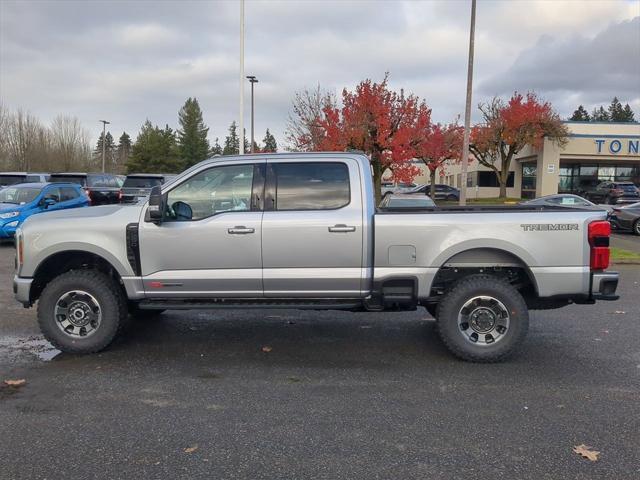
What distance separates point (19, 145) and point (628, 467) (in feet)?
184

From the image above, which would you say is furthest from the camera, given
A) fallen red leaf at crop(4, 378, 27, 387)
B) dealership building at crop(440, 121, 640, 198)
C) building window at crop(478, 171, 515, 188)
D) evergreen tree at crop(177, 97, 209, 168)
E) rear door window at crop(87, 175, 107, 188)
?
evergreen tree at crop(177, 97, 209, 168)

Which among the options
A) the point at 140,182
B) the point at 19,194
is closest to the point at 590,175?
the point at 140,182

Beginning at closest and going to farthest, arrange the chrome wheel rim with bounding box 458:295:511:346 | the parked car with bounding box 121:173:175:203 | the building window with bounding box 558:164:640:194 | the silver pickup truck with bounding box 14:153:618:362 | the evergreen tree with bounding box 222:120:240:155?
the silver pickup truck with bounding box 14:153:618:362, the chrome wheel rim with bounding box 458:295:511:346, the parked car with bounding box 121:173:175:203, the building window with bounding box 558:164:640:194, the evergreen tree with bounding box 222:120:240:155

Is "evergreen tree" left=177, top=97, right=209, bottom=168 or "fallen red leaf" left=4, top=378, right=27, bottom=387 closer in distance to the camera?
"fallen red leaf" left=4, top=378, right=27, bottom=387

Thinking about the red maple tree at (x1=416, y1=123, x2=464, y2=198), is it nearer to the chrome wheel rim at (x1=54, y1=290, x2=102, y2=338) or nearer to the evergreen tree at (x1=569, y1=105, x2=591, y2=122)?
the chrome wheel rim at (x1=54, y1=290, x2=102, y2=338)

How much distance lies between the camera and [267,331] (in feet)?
21.2

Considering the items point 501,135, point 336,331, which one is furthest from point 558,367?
point 501,135

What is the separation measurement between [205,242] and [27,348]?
2.41 m

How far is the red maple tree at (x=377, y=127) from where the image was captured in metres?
23.0

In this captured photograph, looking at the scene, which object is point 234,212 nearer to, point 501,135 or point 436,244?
point 436,244

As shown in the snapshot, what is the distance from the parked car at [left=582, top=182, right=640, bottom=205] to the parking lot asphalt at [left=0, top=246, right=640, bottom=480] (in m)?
32.4

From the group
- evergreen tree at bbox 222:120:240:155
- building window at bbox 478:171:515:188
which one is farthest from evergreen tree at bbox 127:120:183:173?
building window at bbox 478:171:515:188

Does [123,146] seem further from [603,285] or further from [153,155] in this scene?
[603,285]

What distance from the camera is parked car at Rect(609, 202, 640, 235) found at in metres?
19.2
